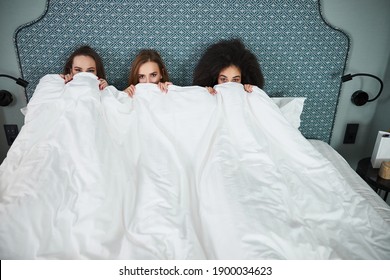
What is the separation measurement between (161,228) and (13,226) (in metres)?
0.33

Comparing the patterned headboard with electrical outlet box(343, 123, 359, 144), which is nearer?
the patterned headboard

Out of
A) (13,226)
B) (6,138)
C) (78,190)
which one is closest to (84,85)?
(78,190)

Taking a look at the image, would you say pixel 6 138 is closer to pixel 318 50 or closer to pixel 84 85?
pixel 84 85

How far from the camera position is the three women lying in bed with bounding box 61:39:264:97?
4.03 ft

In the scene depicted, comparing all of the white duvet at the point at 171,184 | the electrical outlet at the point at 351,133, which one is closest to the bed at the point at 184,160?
the white duvet at the point at 171,184

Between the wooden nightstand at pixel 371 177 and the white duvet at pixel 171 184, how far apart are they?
35 cm

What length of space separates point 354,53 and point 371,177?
0.60m

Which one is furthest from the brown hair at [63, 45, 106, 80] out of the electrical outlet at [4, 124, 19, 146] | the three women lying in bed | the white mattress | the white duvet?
the white mattress

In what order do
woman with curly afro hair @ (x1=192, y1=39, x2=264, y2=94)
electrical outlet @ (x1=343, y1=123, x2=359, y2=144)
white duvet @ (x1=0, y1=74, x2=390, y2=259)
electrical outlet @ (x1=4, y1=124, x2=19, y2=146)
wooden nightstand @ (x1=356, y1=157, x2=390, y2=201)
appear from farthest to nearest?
electrical outlet @ (x1=343, y1=123, x2=359, y2=144) < electrical outlet @ (x1=4, y1=124, x2=19, y2=146) < woman with curly afro hair @ (x1=192, y1=39, x2=264, y2=94) < wooden nightstand @ (x1=356, y1=157, x2=390, y2=201) < white duvet @ (x1=0, y1=74, x2=390, y2=259)

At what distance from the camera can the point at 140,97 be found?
3.77ft

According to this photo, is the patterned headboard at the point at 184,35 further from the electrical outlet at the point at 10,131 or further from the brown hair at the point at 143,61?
the electrical outlet at the point at 10,131

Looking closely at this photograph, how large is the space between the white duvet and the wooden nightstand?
353mm

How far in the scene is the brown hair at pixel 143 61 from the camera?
4.09 ft

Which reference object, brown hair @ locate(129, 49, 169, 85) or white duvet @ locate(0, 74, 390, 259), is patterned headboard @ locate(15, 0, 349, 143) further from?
white duvet @ locate(0, 74, 390, 259)
